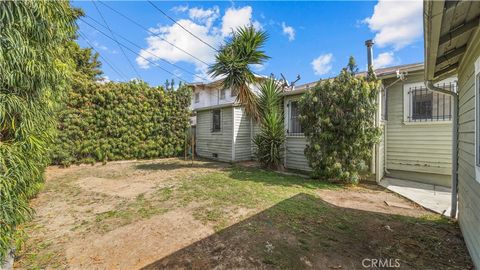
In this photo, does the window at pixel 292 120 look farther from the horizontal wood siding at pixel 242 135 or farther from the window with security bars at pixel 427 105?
the window with security bars at pixel 427 105

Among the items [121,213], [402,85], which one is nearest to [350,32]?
[402,85]

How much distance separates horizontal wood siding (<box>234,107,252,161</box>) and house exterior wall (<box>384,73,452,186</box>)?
5.30 m

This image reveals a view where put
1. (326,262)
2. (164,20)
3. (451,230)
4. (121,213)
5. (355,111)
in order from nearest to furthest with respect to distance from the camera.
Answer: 1. (326,262)
2. (451,230)
3. (121,213)
4. (355,111)
5. (164,20)

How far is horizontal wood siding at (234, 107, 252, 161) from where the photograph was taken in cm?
935

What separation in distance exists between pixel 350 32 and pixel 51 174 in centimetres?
1150

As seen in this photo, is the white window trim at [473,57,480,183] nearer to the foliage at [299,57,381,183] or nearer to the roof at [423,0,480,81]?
the roof at [423,0,480,81]

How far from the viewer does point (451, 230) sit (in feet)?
9.98

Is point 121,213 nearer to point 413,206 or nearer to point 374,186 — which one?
point 413,206

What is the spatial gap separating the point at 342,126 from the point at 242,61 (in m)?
4.30

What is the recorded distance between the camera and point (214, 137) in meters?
10.4

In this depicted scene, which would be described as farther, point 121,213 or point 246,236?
point 121,213

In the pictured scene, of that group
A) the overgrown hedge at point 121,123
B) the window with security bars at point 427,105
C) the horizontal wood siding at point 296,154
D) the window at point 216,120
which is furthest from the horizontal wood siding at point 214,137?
the window with security bars at point 427,105

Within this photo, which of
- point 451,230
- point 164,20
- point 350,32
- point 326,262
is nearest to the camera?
point 326,262

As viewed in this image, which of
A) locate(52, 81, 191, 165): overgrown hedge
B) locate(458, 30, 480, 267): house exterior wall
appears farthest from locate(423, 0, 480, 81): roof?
locate(52, 81, 191, 165): overgrown hedge
